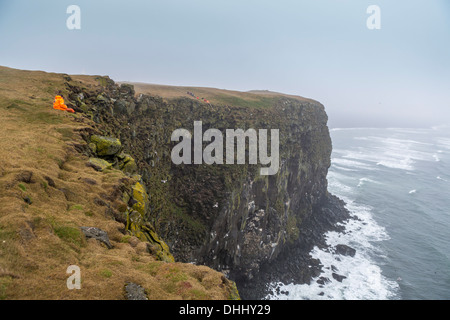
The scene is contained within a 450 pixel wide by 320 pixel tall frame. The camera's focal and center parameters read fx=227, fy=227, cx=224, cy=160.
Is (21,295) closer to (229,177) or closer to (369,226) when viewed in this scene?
(229,177)

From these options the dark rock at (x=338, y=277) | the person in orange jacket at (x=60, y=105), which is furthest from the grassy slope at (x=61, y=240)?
the dark rock at (x=338, y=277)

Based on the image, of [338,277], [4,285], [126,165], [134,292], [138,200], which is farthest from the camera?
[338,277]

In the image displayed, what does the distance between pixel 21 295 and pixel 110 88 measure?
101ft

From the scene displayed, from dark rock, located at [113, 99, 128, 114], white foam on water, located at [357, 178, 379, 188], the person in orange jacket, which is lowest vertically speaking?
white foam on water, located at [357, 178, 379, 188]

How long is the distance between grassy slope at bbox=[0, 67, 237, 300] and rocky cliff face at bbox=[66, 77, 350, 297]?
9.50 meters

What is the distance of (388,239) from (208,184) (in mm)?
51601

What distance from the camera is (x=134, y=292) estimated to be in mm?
7773

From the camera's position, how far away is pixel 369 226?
65125mm

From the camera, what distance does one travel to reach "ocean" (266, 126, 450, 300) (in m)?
43.7

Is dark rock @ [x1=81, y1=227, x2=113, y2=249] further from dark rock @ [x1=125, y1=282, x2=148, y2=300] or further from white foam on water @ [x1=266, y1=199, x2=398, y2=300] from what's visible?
white foam on water @ [x1=266, y1=199, x2=398, y2=300]

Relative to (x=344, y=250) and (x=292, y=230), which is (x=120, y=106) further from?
(x=344, y=250)


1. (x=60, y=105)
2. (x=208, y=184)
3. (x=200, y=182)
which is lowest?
(x=208, y=184)

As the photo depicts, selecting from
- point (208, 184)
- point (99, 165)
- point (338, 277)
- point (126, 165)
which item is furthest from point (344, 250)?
point (99, 165)

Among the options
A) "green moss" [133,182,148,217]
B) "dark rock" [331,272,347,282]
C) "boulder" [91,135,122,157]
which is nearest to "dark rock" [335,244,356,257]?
"dark rock" [331,272,347,282]
